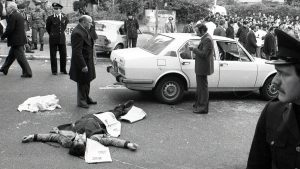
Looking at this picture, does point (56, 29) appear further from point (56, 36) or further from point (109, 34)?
point (109, 34)

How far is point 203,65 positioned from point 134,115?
5.71 ft

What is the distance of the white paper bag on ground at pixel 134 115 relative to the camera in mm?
8109

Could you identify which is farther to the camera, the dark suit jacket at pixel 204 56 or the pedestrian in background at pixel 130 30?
the pedestrian in background at pixel 130 30

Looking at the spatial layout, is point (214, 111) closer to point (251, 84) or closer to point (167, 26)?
point (251, 84)

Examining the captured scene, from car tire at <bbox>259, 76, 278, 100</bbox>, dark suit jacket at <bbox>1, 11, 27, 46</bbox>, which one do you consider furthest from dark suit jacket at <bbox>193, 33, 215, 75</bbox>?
dark suit jacket at <bbox>1, 11, 27, 46</bbox>

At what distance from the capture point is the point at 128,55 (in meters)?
9.54

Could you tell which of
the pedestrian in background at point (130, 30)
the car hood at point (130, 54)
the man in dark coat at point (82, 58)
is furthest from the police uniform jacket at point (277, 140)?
the pedestrian in background at point (130, 30)

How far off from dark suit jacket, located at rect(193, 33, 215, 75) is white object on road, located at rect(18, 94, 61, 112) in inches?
113

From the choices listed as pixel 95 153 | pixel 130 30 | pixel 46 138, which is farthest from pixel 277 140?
pixel 130 30

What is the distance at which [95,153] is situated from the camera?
20.7 feet

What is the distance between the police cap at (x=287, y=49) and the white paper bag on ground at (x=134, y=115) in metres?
6.04

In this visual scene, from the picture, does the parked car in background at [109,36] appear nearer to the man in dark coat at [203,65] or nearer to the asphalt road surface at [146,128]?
the asphalt road surface at [146,128]

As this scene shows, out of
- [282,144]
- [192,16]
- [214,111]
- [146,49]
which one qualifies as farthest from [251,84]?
[192,16]

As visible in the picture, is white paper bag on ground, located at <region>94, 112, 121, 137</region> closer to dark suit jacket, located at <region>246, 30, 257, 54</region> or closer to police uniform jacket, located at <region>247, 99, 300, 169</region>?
police uniform jacket, located at <region>247, 99, 300, 169</region>
